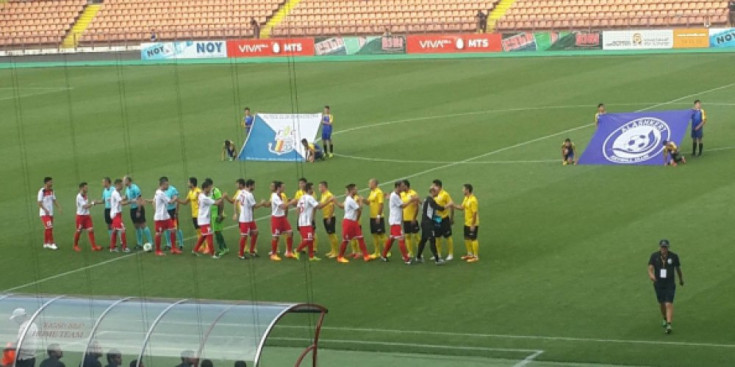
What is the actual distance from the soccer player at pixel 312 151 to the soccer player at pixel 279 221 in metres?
9.87

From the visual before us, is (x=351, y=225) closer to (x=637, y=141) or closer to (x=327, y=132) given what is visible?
(x=637, y=141)

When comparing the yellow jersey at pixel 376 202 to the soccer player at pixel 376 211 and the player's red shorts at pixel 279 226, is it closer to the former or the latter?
the soccer player at pixel 376 211

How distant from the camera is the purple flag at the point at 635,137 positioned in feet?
114

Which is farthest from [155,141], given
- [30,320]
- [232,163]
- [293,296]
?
[30,320]

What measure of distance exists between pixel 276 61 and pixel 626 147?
31.6m

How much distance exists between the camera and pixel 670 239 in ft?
89.0

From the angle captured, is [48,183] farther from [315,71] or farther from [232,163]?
[315,71]

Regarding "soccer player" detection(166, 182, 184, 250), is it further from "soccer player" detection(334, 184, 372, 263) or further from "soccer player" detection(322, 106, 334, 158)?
"soccer player" detection(322, 106, 334, 158)

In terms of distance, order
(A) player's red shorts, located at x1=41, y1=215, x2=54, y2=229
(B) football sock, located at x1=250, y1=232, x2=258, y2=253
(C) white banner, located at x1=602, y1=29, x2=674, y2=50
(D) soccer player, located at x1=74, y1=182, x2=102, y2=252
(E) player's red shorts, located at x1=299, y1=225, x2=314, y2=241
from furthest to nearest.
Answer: (C) white banner, located at x1=602, y1=29, x2=674, y2=50, (A) player's red shorts, located at x1=41, y1=215, x2=54, y2=229, (D) soccer player, located at x1=74, y1=182, x2=102, y2=252, (B) football sock, located at x1=250, y1=232, x2=258, y2=253, (E) player's red shorts, located at x1=299, y1=225, x2=314, y2=241

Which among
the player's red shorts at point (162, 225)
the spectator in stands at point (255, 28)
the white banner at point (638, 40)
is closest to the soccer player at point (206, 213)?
the player's red shorts at point (162, 225)

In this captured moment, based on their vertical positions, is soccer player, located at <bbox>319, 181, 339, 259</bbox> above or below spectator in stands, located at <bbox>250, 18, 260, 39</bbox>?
below

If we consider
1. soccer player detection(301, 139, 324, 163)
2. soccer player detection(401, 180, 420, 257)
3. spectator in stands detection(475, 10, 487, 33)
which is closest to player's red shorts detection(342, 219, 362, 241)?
soccer player detection(401, 180, 420, 257)

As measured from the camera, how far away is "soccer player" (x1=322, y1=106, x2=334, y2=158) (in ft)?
126

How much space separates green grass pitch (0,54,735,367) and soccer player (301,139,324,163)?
0.46m
